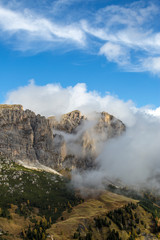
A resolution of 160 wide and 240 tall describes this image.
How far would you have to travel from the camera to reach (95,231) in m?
196

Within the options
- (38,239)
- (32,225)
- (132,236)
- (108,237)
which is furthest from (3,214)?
(132,236)

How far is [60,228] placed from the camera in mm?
188750

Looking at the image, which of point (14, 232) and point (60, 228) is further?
point (60, 228)

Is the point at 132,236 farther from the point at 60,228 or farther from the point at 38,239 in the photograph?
the point at 38,239

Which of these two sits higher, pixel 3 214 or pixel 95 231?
pixel 3 214

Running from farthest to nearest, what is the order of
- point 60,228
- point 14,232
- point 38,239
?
1. point 60,228
2. point 14,232
3. point 38,239

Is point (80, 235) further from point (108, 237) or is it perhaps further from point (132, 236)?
point (132, 236)

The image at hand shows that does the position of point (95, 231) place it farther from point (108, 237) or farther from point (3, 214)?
point (3, 214)

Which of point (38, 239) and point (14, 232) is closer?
point (38, 239)

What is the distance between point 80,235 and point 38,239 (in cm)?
4018

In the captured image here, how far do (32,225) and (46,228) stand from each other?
1534cm

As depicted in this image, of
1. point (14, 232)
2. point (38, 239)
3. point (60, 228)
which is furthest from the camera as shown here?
point (60, 228)

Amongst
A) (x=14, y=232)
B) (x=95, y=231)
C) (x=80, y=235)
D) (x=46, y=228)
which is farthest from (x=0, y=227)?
(x=95, y=231)

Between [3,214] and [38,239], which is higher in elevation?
[3,214]
